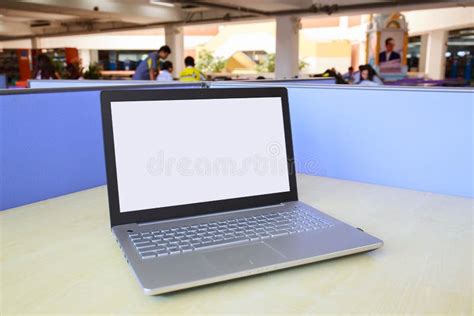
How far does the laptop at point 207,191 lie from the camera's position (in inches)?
28.3

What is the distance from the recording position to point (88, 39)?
699 inches

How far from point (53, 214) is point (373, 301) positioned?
2.42 ft

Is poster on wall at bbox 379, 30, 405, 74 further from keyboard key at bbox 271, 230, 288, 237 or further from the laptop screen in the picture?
keyboard key at bbox 271, 230, 288, 237

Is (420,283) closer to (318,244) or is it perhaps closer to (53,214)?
(318,244)

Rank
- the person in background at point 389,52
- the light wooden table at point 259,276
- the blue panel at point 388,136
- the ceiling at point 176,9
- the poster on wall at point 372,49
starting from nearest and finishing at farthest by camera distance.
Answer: the light wooden table at point 259,276, the blue panel at point 388,136, the ceiling at point 176,9, the person in background at point 389,52, the poster on wall at point 372,49

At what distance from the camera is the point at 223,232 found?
82 cm

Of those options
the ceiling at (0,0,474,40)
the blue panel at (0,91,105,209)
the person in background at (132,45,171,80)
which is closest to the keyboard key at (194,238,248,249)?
the blue panel at (0,91,105,209)

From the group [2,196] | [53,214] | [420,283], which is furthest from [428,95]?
[2,196]

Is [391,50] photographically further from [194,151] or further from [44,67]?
[194,151]

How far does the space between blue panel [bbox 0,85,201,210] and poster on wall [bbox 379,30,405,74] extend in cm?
883

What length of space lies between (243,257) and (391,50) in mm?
9420

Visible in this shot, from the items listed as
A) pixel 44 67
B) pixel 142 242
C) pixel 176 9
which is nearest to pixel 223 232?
Answer: pixel 142 242

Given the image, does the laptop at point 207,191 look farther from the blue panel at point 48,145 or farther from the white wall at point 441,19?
the white wall at point 441,19

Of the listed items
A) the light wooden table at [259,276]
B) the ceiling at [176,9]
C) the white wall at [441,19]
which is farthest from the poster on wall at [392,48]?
the light wooden table at [259,276]
